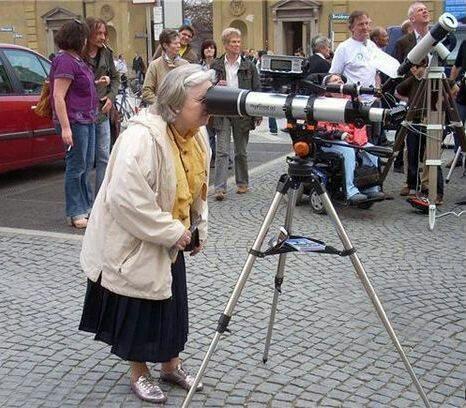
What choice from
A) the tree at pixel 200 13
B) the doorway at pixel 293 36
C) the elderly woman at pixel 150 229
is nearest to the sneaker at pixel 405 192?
the elderly woman at pixel 150 229

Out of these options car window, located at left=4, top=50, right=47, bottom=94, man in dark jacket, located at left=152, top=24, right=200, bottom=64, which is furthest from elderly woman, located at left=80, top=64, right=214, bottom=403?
man in dark jacket, located at left=152, top=24, right=200, bottom=64

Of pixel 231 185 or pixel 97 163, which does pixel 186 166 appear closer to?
pixel 97 163

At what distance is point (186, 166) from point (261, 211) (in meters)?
4.01

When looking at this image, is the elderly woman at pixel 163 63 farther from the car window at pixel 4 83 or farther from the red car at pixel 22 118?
the car window at pixel 4 83

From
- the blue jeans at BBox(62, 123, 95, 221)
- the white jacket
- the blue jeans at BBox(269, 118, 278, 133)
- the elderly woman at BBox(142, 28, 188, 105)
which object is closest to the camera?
the white jacket

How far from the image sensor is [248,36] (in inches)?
1598

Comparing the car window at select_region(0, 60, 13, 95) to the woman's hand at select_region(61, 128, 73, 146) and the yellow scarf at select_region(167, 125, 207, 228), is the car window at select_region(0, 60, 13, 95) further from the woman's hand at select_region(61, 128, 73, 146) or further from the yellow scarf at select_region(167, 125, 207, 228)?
the yellow scarf at select_region(167, 125, 207, 228)

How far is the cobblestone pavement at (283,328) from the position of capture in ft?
11.5

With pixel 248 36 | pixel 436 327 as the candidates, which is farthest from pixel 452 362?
pixel 248 36

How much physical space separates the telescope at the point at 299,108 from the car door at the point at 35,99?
595 cm

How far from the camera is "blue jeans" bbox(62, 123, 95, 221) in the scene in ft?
21.1

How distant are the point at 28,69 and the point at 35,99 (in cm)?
63

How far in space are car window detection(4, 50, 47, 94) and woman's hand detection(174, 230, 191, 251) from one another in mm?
6226

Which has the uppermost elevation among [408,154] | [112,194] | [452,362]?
[112,194]
